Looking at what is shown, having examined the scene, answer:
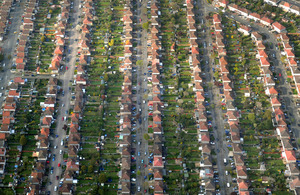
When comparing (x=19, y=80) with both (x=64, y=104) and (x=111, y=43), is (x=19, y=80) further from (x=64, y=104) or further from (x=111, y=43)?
(x=111, y=43)

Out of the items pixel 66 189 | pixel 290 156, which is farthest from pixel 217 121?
pixel 66 189

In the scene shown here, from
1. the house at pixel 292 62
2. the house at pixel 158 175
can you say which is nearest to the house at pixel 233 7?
the house at pixel 292 62

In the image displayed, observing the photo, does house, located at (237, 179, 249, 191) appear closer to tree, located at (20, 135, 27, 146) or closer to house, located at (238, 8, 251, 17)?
tree, located at (20, 135, 27, 146)

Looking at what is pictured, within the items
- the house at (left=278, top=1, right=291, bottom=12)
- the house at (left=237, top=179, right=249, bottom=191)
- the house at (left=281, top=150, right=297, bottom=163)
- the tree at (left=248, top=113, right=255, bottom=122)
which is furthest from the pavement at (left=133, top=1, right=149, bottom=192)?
the house at (left=278, top=1, right=291, bottom=12)

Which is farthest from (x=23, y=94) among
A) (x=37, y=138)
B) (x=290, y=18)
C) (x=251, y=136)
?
(x=290, y=18)

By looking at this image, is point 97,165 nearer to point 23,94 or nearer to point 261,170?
point 23,94

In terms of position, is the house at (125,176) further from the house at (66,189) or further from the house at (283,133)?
the house at (283,133)

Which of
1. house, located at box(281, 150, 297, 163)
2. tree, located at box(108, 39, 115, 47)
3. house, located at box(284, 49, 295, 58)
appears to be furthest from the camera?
tree, located at box(108, 39, 115, 47)
